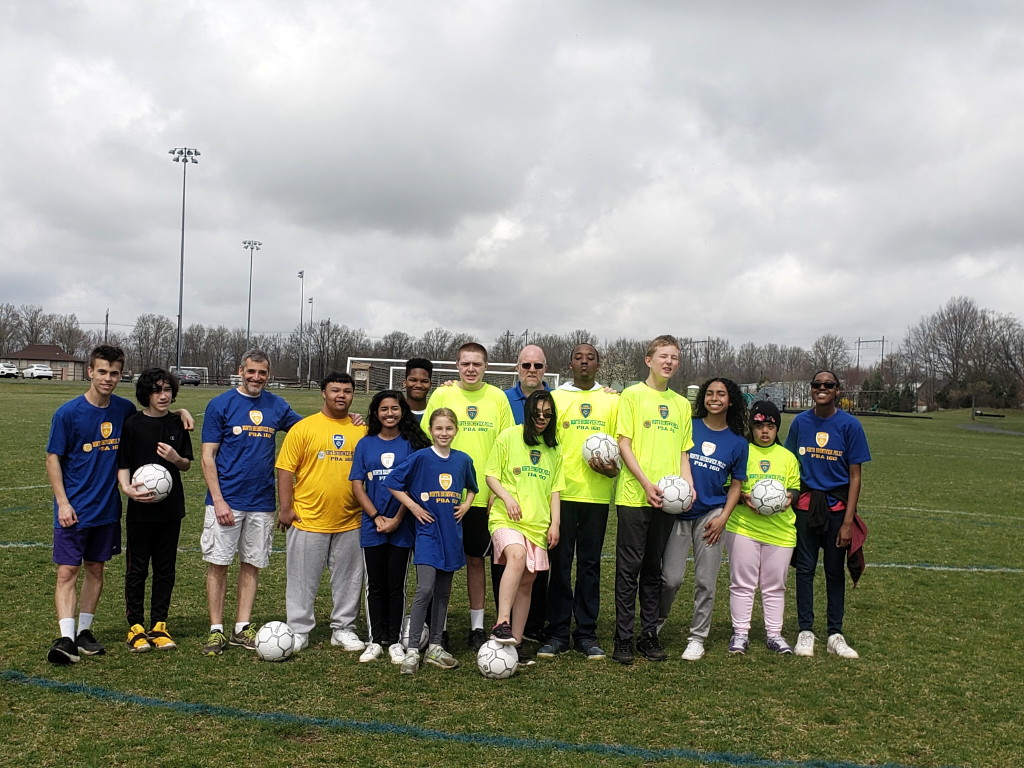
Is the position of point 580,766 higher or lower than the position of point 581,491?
lower

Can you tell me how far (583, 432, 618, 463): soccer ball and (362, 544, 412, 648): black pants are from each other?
142 cm

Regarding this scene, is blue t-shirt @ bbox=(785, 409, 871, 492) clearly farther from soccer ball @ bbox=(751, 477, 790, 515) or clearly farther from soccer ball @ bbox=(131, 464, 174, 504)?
soccer ball @ bbox=(131, 464, 174, 504)

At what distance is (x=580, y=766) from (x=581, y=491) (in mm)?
2045

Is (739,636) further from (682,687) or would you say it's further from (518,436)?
(518,436)

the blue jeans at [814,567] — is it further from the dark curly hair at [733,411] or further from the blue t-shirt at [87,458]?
the blue t-shirt at [87,458]

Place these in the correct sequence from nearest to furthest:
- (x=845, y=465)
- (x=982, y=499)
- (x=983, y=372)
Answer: (x=845, y=465) → (x=982, y=499) → (x=983, y=372)

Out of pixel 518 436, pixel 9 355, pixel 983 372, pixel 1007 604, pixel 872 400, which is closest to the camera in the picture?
pixel 518 436

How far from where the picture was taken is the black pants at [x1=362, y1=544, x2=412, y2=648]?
18.5 ft

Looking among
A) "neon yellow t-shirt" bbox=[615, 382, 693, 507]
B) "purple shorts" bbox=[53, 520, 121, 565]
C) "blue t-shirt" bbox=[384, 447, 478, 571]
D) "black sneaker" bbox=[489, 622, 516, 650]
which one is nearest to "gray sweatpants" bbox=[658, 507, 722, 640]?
"neon yellow t-shirt" bbox=[615, 382, 693, 507]

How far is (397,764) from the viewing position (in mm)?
3896

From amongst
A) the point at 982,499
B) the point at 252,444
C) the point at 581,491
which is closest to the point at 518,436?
the point at 581,491

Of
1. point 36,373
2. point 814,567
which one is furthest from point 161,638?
point 36,373

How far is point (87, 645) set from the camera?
539 cm

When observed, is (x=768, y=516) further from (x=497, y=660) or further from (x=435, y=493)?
(x=435, y=493)
